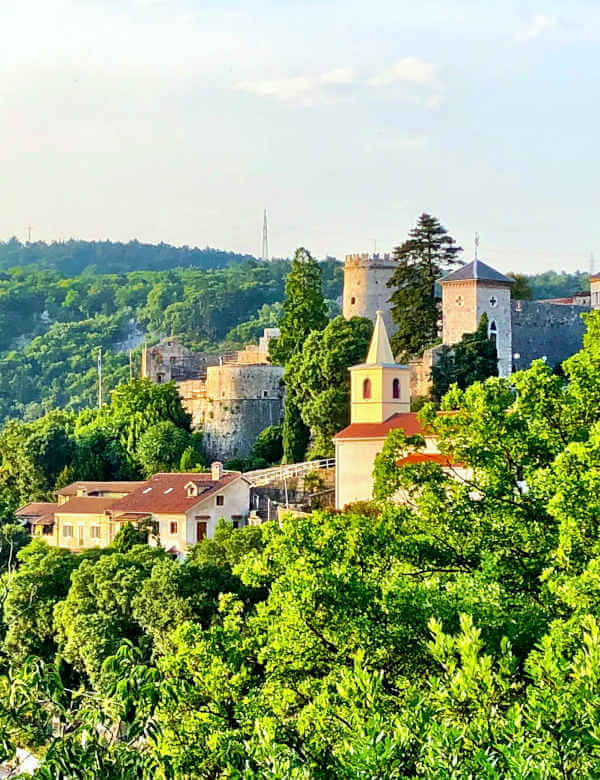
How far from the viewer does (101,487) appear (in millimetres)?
60562

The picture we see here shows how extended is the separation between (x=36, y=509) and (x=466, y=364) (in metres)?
17.0

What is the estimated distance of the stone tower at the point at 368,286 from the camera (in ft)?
217

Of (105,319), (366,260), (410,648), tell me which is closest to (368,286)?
(366,260)

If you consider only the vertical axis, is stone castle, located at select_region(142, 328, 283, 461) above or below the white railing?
above

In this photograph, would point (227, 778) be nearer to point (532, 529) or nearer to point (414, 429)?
point (532, 529)

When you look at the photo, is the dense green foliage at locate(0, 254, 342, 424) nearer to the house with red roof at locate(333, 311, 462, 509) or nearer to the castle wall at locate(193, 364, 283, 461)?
the castle wall at locate(193, 364, 283, 461)

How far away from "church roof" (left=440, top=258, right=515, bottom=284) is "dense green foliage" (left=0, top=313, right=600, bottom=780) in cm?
3040

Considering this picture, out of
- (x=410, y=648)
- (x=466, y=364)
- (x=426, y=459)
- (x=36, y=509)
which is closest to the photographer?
(x=410, y=648)

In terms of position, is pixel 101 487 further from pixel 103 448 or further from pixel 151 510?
→ pixel 151 510

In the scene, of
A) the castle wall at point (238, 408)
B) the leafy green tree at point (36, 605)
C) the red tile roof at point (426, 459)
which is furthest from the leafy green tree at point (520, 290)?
the red tile roof at point (426, 459)

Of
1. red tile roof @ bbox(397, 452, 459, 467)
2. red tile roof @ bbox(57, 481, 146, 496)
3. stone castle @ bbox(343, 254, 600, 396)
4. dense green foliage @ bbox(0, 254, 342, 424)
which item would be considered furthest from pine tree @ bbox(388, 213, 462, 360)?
dense green foliage @ bbox(0, 254, 342, 424)

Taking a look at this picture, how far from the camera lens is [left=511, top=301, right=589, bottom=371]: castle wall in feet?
195

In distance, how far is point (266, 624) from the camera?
69.4ft

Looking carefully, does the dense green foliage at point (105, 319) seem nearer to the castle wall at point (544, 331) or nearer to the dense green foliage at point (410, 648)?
the castle wall at point (544, 331)
